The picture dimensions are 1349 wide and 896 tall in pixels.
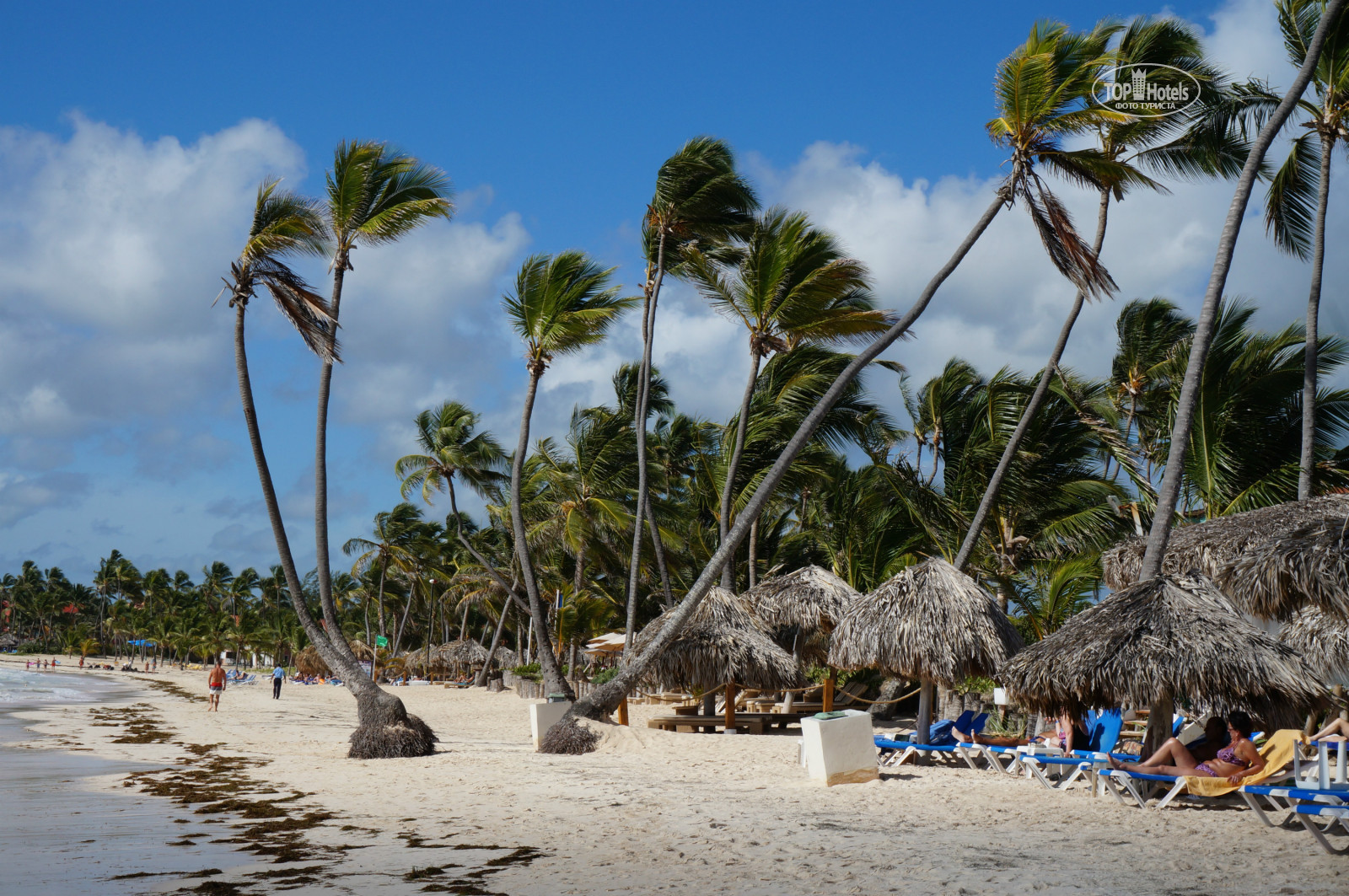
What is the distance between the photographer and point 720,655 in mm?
15102

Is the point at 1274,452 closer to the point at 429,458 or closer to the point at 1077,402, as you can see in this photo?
the point at 1077,402

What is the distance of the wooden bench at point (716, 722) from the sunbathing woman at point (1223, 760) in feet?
29.6

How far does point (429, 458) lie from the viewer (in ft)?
90.0

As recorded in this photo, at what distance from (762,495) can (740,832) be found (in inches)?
253

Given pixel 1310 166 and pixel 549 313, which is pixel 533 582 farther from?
pixel 1310 166

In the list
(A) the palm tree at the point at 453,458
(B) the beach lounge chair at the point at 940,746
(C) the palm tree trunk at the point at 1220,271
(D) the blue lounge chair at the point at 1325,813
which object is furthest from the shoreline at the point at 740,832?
(A) the palm tree at the point at 453,458

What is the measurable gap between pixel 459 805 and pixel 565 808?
94cm

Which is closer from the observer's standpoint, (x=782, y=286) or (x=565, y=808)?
(x=565, y=808)

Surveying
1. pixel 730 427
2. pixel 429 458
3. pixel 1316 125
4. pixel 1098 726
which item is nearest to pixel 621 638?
pixel 730 427

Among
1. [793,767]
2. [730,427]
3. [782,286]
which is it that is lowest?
[793,767]

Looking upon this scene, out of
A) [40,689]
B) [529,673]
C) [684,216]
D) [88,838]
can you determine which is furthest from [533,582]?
[40,689]

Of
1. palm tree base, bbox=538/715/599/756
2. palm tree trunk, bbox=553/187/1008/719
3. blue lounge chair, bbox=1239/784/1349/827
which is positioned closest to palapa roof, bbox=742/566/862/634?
palm tree trunk, bbox=553/187/1008/719

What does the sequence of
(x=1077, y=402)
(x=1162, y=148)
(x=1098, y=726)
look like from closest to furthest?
(x=1098, y=726)
(x=1162, y=148)
(x=1077, y=402)

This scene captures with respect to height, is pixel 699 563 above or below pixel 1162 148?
below
